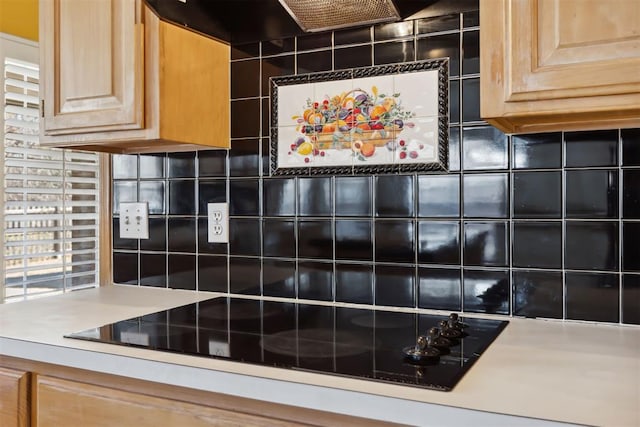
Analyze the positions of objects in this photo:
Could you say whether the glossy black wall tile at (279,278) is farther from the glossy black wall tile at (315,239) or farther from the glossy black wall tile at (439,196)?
the glossy black wall tile at (439,196)

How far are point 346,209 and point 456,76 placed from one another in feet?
1.59

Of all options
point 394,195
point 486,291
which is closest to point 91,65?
point 394,195

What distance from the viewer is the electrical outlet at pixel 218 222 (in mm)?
1849

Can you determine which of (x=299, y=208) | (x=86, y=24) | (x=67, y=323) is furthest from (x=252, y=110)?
(x=67, y=323)

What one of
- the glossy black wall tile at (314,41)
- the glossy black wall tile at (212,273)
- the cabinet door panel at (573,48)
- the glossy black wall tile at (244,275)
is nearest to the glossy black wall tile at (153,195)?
the glossy black wall tile at (212,273)

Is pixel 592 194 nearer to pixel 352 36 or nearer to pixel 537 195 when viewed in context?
pixel 537 195

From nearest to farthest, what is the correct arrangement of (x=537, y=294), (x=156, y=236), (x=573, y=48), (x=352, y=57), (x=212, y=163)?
(x=573, y=48), (x=537, y=294), (x=352, y=57), (x=212, y=163), (x=156, y=236)

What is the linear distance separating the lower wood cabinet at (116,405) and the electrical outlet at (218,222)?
72cm

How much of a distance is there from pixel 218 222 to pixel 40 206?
620 mm

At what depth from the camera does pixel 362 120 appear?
1616mm

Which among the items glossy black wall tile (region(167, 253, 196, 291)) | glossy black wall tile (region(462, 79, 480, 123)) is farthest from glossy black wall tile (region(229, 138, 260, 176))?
glossy black wall tile (region(462, 79, 480, 123))

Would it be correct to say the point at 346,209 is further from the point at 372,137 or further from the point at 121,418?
the point at 121,418

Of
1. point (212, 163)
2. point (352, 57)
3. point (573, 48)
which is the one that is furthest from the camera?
point (212, 163)

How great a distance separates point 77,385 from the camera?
3.96 feet
